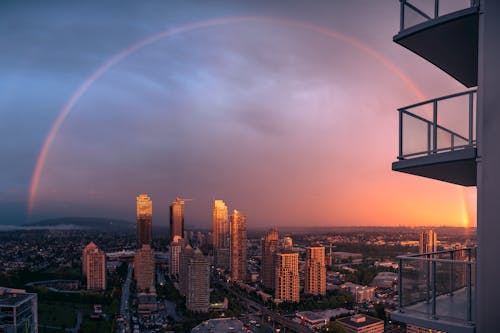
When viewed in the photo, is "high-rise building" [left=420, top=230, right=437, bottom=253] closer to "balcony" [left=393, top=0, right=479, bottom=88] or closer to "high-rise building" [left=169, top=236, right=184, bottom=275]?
"balcony" [left=393, top=0, right=479, bottom=88]

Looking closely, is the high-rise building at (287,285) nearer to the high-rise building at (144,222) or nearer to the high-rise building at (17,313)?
the high-rise building at (17,313)

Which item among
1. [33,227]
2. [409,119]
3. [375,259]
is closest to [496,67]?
[409,119]

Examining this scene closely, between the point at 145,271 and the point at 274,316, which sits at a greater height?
the point at 145,271

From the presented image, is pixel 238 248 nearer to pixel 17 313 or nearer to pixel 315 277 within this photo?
pixel 315 277

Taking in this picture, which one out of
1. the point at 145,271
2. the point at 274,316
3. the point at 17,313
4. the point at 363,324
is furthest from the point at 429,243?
the point at 145,271

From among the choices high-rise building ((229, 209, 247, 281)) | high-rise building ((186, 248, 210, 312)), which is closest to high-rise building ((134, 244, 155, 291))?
high-rise building ((229, 209, 247, 281))

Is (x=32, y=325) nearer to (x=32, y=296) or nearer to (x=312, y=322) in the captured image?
(x=32, y=296)

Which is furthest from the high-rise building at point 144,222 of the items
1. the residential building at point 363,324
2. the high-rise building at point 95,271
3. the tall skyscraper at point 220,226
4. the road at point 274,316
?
the residential building at point 363,324
